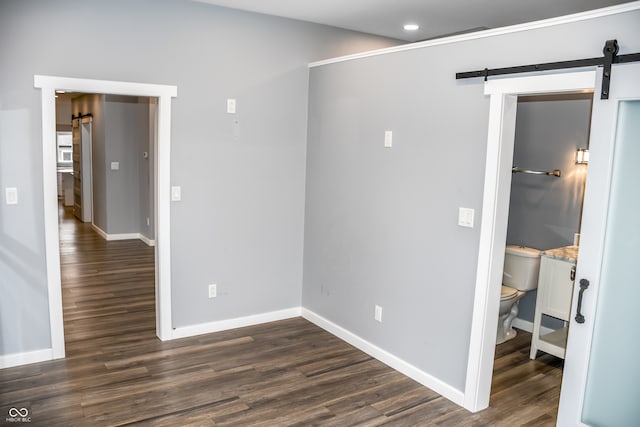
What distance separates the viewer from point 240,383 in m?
3.45

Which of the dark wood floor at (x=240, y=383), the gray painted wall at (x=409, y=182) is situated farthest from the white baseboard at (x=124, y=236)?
the gray painted wall at (x=409, y=182)

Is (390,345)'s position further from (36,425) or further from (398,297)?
(36,425)

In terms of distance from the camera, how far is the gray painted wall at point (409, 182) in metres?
3.04

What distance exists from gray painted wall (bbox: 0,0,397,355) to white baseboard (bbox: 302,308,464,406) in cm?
41

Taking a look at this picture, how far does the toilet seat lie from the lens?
4055mm

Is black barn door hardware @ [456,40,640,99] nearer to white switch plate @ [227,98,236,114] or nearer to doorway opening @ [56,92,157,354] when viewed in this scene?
white switch plate @ [227,98,236,114]

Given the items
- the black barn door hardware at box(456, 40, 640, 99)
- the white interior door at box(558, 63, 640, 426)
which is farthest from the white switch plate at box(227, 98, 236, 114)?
the white interior door at box(558, 63, 640, 426)

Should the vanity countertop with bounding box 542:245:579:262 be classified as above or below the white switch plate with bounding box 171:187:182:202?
below

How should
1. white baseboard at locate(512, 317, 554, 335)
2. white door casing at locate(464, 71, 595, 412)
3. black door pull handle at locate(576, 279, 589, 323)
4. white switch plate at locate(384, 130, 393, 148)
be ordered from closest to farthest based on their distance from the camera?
black door pull handle at locate(576, 279, 589, 323), white door casing at locate(464, 71, 595, 412), white switch plate at locate(384, 130, 393, 148), white baseboard at locate(512, 317, 554, 335)

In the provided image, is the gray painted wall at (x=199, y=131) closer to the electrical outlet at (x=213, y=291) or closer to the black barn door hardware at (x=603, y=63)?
the electrical outlet at (x=213, y=291)

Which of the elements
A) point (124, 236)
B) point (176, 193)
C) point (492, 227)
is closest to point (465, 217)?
point (492, 227)

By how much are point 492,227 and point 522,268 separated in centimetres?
154

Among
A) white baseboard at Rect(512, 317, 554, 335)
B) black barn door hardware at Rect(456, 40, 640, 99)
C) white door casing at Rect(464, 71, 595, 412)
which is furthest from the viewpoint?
white baseboard at Rect(512, 317, 554, 335)

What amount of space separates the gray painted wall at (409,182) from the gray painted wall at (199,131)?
1.05 ft
